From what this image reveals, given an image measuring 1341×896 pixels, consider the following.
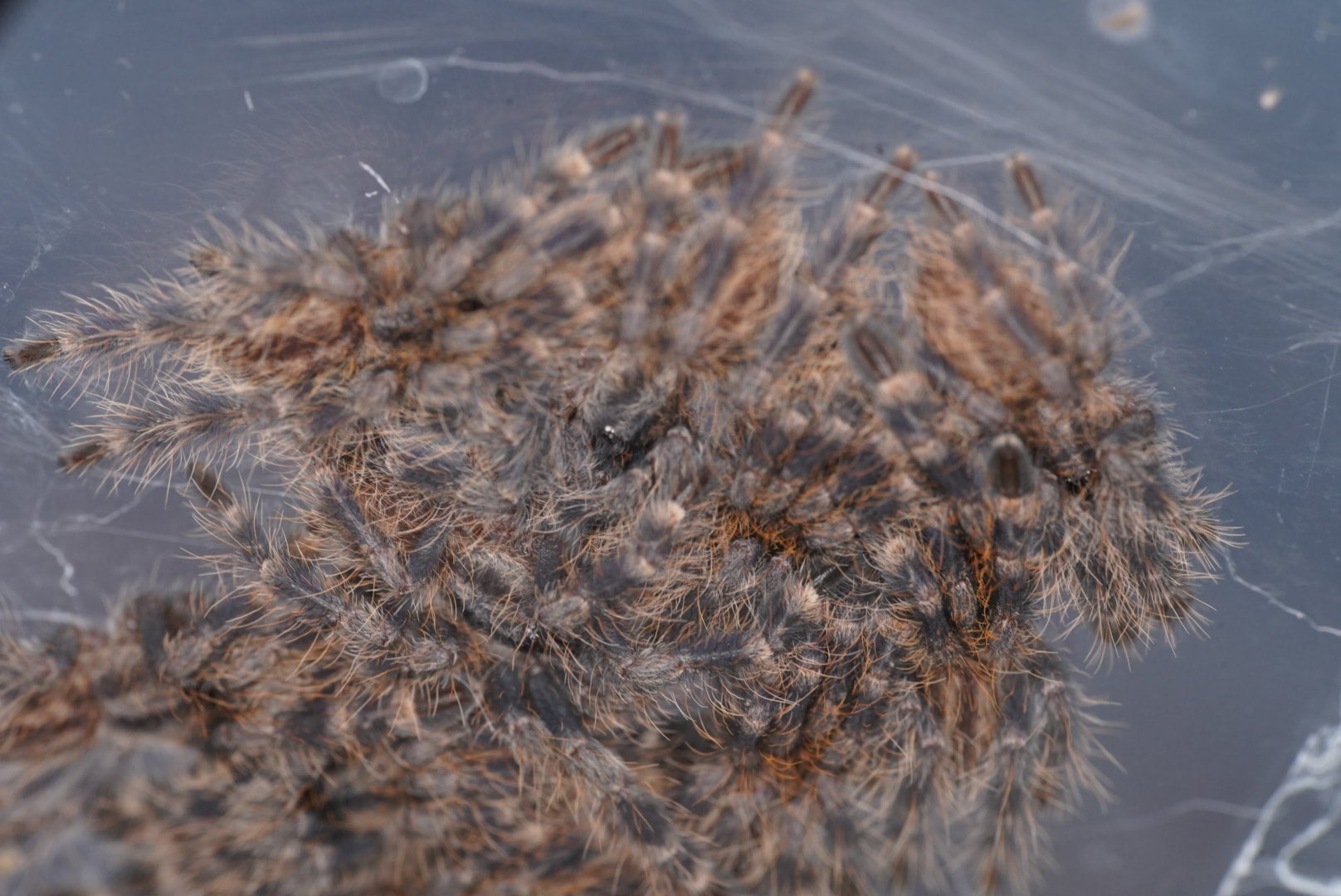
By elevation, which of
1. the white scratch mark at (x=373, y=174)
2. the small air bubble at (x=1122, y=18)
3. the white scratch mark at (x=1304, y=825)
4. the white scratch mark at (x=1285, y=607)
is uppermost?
the small air bubble at (x=1122, y=18)

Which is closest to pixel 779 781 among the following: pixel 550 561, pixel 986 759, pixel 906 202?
pixel 986 759

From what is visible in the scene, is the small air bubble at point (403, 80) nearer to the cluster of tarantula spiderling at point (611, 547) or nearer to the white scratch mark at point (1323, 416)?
the cluster of tarantula spiderling at point (611, 547)

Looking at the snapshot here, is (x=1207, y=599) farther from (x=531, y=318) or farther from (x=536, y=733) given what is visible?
(x=531, y=318)

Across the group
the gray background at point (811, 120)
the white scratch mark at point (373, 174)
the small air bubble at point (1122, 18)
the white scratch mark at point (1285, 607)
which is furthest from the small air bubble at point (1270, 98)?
the white scratch mark at point (373, 174)

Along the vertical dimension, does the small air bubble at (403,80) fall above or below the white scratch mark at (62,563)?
above

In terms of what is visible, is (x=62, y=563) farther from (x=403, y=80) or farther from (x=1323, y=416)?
(x=1323, y=416)

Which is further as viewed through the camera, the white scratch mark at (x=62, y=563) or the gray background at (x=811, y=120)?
the white scratch mark at (x=62, y=563)

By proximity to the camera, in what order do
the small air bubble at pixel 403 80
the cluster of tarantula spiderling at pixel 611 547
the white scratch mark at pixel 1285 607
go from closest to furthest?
the cluster of tarantula spiderling at pixel 611 547, the small air bubble at pixel 403 80, the white scratch mark at pixel 1285 607
